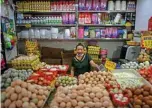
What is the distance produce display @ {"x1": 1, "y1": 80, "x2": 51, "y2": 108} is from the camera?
77.0 inches

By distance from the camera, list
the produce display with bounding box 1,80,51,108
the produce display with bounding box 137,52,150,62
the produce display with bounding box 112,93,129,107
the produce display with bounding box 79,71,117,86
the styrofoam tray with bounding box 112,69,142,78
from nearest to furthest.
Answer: the produce display with bounding box 1,80,51,108, the produce display with bounding box 112,93,129,107, the produce display with bounding box 79,71,117,86, the styrofoam tray with bounding box 112,69,142,78, the produce display with bounding box 137,52,150,62

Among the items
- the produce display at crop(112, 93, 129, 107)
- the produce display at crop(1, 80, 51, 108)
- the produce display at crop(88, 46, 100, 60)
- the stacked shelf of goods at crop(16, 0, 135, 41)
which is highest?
the stacked shelf of goods at crop(16, 0, 135, 41)

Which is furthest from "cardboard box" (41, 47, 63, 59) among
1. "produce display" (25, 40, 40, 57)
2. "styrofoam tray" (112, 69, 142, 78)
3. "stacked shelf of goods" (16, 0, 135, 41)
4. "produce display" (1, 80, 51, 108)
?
"produce display" (1, 80, 51, 108)

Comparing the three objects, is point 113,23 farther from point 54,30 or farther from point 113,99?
point 113,99

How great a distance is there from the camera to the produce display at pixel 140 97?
2.11 meters

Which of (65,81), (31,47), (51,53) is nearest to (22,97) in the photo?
(65,81)

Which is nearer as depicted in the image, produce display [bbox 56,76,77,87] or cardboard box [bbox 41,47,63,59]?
produce display [bbox 56,76,77,87]

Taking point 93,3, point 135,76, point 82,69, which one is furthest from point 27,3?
point 135,76

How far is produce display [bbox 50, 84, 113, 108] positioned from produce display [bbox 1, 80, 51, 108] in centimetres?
17

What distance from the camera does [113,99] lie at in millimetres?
2195

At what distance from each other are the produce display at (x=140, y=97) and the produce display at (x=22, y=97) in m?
1.01

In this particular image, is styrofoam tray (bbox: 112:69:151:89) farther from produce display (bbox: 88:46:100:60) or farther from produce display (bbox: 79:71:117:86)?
produce display (bbox: 88:46:100:60)

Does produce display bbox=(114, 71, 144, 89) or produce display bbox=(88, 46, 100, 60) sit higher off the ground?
produce display bbox=(88, 46, 100, 60)

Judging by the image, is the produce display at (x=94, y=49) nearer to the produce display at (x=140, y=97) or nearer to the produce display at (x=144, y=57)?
the produce display at (x=144, y=57)
